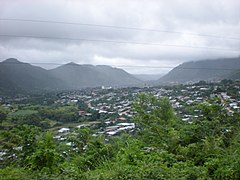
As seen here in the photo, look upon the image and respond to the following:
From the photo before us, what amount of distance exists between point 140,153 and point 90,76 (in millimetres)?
36386

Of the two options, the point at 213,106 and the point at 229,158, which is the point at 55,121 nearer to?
the point at 213,106

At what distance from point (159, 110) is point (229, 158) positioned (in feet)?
17.4

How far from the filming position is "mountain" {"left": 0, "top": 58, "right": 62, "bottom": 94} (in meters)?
20.2

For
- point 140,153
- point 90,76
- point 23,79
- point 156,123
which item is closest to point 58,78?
point 90,76

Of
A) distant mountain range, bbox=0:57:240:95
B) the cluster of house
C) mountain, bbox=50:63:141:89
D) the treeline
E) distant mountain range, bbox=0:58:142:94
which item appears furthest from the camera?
mountain, bbox=50:63:141:89

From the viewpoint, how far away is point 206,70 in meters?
29.5

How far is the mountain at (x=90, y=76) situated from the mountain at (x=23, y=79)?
82.4 inches

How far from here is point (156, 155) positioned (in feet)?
16.0

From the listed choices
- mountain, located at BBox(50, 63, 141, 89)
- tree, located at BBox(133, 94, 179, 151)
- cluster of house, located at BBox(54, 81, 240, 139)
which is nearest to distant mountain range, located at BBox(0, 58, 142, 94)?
mountain, located at BBox(50, 63, 141, 89)

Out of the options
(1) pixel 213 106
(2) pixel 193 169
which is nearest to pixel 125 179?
(2) pixel 193 169

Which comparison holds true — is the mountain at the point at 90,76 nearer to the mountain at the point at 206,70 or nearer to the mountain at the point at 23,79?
the mountain at the point at 23,79

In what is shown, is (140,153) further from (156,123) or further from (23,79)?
(23,79)

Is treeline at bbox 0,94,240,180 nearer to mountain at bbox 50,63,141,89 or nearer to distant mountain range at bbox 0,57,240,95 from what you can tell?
distant mountain range at bbox 0,57,240,95

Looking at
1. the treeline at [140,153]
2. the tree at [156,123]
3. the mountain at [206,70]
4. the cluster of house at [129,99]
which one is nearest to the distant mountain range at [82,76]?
the mountain at [206,70]
